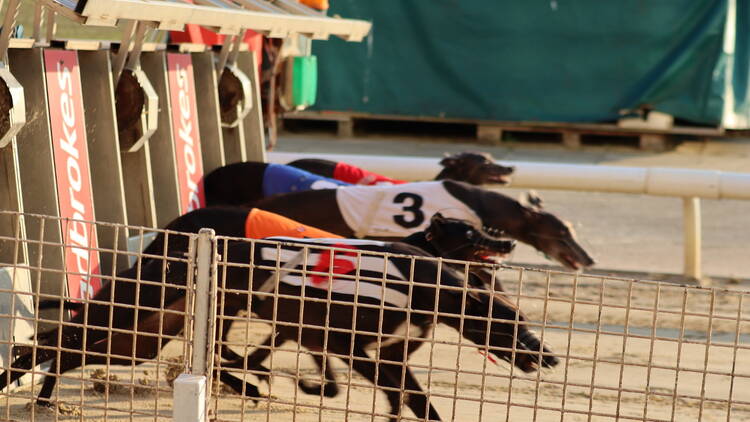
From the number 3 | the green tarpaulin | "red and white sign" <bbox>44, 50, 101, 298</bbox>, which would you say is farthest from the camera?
the green tarpaulin

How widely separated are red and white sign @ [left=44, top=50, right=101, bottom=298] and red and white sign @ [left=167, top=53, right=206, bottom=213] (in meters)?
1.27

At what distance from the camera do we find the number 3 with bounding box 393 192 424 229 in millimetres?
5828

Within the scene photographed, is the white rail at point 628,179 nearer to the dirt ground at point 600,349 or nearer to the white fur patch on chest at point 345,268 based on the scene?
the dirt ground at point 600,349

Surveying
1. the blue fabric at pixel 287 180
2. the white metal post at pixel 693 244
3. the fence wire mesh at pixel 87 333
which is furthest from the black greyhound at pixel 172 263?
the white metal post at pixel 693 244

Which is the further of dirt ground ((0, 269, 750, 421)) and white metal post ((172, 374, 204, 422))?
dirt ground ((0, 269, 750, 421))

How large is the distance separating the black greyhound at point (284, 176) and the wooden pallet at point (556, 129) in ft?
20.9

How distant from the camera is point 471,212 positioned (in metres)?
6.01

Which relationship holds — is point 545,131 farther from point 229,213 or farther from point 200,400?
point 200,400

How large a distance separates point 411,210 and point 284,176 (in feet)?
3.63

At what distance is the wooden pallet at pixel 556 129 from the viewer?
1362 centimetres

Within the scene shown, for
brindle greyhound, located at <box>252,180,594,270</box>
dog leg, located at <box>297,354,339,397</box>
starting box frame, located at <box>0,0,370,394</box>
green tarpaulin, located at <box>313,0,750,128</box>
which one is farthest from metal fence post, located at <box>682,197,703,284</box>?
green tarpaulin, located at <box>313,0,750,128</box>

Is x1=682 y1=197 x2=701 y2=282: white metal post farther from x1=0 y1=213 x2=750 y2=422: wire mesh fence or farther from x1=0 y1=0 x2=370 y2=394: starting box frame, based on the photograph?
x1=0 y1=0 x2=370 y2=394: starting box frame

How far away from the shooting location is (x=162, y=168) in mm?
6719

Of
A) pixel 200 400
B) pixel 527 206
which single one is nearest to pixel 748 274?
pixel 527 206
